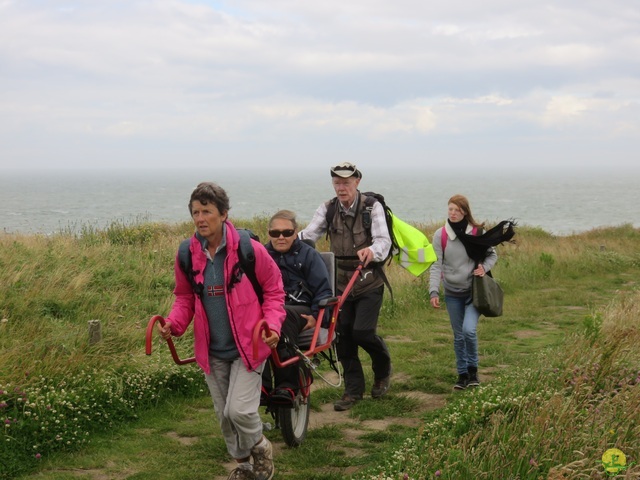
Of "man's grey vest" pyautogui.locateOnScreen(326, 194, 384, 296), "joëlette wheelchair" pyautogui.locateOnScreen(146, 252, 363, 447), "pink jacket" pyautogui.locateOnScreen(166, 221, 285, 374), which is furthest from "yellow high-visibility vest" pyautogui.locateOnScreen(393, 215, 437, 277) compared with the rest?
"pink jacket" pyautogui.locateOnScreen(166, 221, 285, 374)

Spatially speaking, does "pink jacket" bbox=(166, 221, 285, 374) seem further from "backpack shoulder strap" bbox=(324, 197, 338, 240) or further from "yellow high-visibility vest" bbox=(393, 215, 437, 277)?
"yellow high-visibility vest" bbox=(393, 215, 437, 277)

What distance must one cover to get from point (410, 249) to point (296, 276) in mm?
1671

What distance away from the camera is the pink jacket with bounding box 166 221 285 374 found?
479 cm

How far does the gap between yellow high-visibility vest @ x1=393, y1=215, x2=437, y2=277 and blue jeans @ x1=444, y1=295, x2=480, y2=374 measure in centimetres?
77

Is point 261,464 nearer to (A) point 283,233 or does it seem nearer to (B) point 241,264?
(B) point 241,264

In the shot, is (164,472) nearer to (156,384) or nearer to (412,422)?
(156,384)

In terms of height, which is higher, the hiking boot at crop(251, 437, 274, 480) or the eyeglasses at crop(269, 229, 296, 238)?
the eyeglasses at crop(269, 229, 296, 238)

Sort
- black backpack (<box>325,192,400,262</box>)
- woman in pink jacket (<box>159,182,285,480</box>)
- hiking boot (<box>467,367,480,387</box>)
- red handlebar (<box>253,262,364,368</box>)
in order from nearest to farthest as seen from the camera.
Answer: red handlebar (<box>253,262,364,368</box>) < woman in pink jacket (<box>159,182,285,480</box>) < black backpack (<box>325,192,400,262</box>) < hiking boot (<box>467,367,480,387</box>)

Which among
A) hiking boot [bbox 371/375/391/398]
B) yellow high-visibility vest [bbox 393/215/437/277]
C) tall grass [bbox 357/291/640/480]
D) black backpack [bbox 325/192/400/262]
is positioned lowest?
hiking boot [bbox 371/375/391/398]

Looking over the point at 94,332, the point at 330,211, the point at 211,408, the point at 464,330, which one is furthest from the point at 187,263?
the point at 464,330

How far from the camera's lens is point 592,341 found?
6.94m

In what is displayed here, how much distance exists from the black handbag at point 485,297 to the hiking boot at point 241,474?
332 centimetres

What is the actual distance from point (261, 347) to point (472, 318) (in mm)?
3440

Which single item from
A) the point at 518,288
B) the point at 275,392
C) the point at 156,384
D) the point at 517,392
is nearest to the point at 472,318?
the point at 517,392
